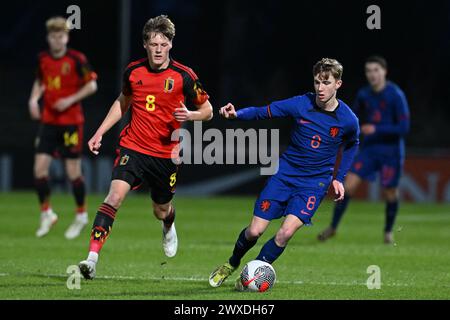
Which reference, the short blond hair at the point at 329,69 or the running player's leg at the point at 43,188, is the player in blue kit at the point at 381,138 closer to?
the running player's leg at the point at 43,188

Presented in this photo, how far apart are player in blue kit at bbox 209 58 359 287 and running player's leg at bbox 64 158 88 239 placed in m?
5.21

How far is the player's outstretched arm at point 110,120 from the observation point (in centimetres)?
906

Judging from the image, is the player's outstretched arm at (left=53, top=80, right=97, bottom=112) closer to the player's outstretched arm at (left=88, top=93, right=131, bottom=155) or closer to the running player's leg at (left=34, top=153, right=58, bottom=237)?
the running player's leg at (left=34, top=153, right=58, bottom=237)

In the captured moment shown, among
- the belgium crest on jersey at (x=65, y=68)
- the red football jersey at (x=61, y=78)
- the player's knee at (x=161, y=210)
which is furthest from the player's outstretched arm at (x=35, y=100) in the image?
the player's knee at (x=161, y=210)

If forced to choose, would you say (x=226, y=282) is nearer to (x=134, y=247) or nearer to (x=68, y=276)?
(x=68, y=276)

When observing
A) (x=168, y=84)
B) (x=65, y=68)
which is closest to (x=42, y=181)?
(x=65, y=68)

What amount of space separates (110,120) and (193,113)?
2.40 ft

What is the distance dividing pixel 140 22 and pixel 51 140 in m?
10.1

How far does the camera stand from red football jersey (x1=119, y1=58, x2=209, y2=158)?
957cm

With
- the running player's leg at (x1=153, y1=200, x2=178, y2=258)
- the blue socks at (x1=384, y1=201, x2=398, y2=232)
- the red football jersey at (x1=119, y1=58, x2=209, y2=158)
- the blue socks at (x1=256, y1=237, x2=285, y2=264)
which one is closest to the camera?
the blue socks at (x1=256, y1=237, x2=285, y2=264)

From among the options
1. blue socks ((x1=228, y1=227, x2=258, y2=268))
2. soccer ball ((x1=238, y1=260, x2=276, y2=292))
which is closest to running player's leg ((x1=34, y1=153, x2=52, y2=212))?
blue socks ((x1=228, y1=227, x2=258, y2=268))

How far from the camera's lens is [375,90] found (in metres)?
14.2

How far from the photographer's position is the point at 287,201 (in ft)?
29.8
